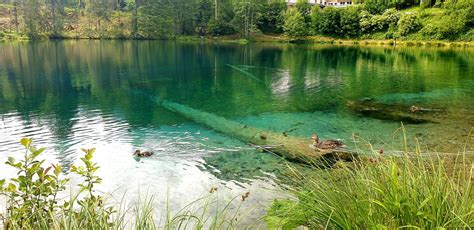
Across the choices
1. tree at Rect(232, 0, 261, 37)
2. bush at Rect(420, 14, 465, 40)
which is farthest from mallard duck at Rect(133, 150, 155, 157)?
tree at Rect(232, 0, 261, 37)

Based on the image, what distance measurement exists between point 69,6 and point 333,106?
9267cm

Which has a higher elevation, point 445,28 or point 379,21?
point 379,21

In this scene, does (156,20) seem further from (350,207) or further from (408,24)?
(350,207)

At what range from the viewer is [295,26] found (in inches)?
2950

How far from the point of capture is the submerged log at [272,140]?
35.1 ft

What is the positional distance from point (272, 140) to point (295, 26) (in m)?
66.1

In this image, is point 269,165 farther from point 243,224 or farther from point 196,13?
point 196,13

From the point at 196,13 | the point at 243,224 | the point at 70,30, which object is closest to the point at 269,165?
the point at 243,224

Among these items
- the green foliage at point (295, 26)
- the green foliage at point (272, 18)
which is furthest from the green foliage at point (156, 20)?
the green foliage at point (295, 26)

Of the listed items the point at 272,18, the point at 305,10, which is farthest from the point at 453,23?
the point at 272,18

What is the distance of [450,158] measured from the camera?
33.8 ft

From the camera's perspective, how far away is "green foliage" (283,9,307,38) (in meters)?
74.8

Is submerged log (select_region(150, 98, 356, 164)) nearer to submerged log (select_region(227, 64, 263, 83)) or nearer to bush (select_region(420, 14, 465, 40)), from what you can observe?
submerged log (select_region(227, 64, 263, 83))

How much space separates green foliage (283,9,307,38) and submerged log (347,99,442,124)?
58206 mm
